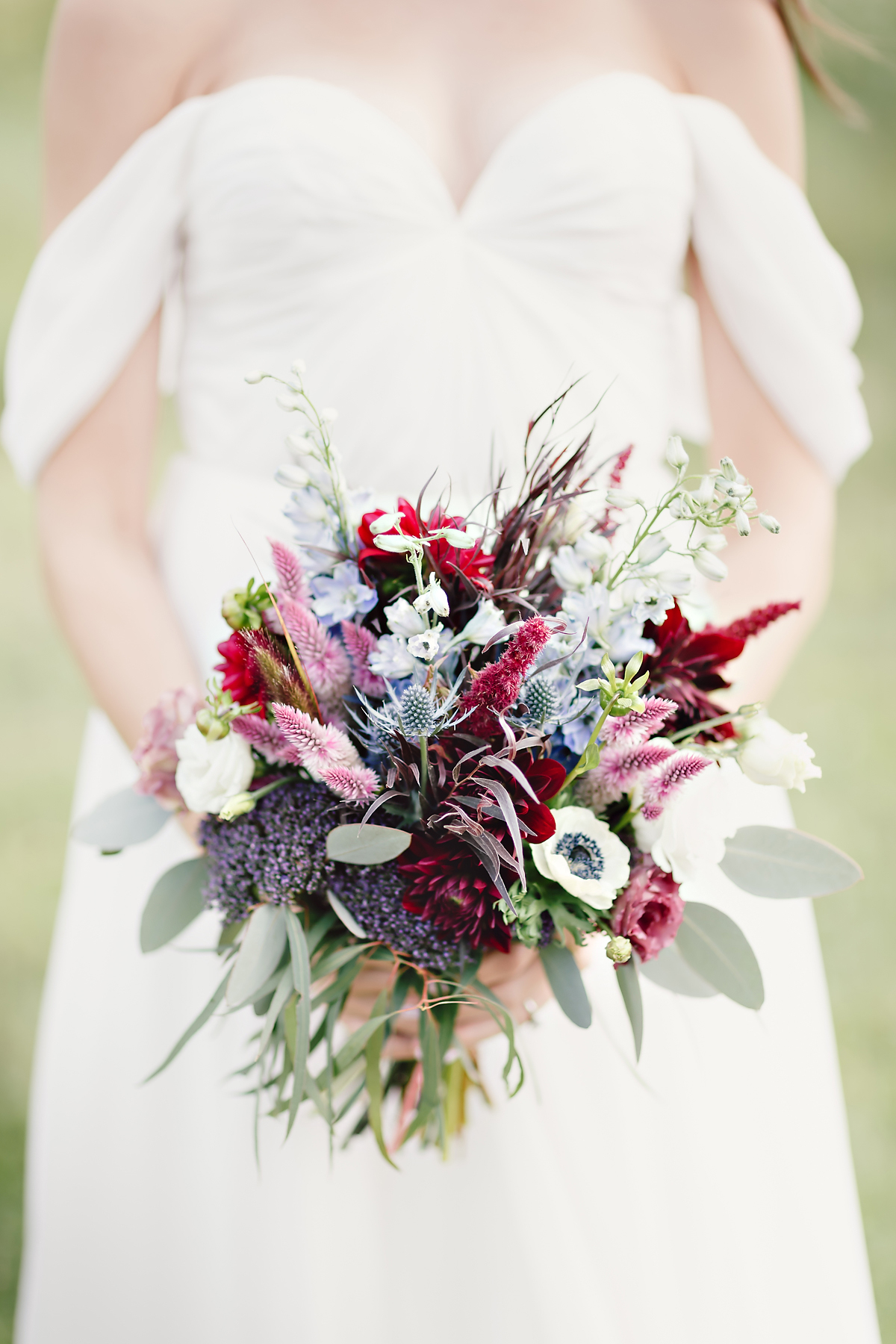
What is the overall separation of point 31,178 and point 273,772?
599cm

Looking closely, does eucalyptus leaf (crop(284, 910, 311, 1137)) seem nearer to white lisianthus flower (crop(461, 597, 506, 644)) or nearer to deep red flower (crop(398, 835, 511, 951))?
deep red flower (crop(398, 835, 511, 951))

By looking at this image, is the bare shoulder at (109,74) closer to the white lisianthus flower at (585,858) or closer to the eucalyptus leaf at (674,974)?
the white lisianthus flower at (585,858)

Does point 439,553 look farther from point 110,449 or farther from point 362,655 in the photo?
point 110,449

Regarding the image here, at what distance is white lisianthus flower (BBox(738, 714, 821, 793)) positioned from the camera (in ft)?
2.54

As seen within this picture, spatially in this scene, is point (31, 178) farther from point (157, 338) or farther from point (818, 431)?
point (818, 431)

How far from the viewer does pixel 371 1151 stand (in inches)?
42.6

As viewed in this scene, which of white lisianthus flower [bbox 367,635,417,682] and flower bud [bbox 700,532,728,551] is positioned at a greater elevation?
flower bud [bbox 700,532,728,551]

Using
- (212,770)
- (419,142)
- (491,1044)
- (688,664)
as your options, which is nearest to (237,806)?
(212,770)

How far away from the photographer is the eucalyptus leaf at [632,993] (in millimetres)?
812

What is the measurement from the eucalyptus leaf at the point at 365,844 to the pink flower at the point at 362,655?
0.11m

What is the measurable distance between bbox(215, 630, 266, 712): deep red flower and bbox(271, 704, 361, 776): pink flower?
34 mm

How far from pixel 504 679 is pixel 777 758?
23 cm

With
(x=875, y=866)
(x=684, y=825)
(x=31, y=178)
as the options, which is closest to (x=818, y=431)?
(x=684, y=825)

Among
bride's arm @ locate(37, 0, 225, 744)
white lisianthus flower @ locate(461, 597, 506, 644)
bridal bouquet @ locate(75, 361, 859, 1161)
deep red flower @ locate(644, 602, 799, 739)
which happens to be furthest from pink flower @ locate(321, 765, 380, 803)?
bride's arm @ locate(37, 0, 225, 744)
